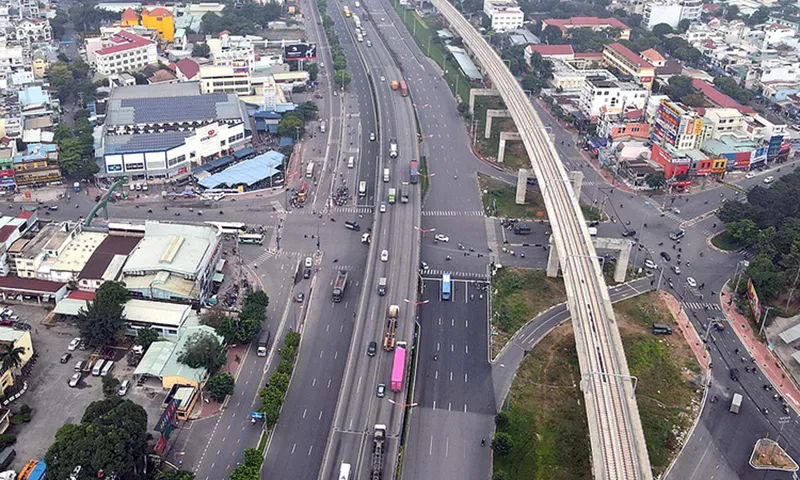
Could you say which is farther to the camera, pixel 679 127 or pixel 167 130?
pixel 167 130

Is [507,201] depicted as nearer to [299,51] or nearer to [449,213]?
[449,213]

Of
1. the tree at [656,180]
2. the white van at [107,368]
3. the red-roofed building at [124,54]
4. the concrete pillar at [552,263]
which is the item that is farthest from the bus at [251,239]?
the red-roofed building at [124,54]

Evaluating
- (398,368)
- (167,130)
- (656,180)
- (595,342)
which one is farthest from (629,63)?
(398,368)

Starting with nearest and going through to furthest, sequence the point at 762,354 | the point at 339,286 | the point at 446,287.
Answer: the point at 762,354 → the point at 339,286 → the point at 446,287

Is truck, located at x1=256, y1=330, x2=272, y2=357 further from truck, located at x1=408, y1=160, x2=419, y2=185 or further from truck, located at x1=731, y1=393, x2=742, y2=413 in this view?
truck, located at x1=731, y1=393, x2=742, y2=413

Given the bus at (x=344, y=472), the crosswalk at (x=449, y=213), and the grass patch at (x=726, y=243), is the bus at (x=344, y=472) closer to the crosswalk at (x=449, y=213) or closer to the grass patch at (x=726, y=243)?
the crosswalk at (x=449, y=213)

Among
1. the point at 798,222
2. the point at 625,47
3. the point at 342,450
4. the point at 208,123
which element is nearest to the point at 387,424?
the point at 342,450

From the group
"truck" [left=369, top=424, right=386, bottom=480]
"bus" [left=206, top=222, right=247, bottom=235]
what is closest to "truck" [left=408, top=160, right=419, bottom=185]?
"bus" [left=206, top=222, right=247, bottom=235]
